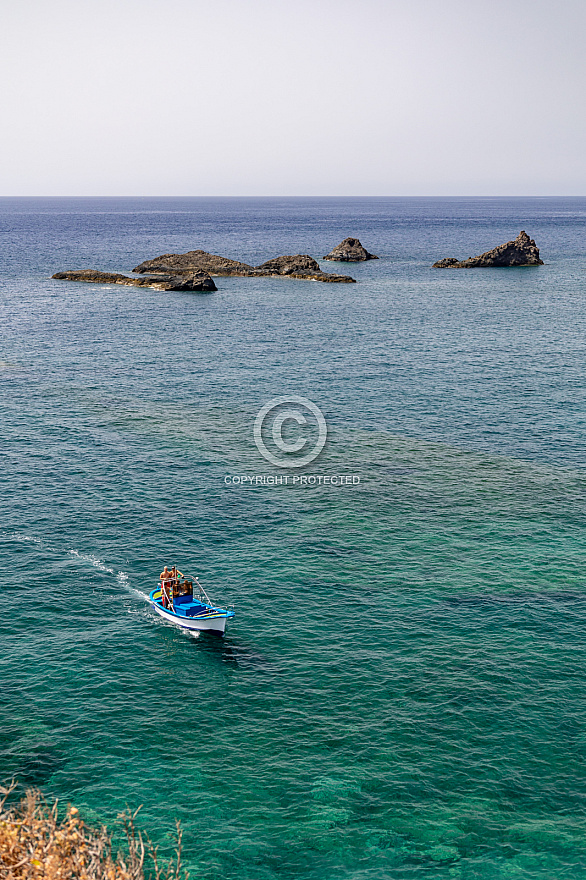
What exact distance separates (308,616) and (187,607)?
27.7 ft

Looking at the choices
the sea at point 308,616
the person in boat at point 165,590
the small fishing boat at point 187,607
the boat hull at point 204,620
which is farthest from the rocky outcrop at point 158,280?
the boat hull at point 204,620

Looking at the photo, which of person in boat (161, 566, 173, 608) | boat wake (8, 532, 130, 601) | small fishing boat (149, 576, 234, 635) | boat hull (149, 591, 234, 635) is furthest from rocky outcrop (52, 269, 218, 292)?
boat hull (149, 591, 234, 635)

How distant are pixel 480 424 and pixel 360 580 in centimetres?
3900

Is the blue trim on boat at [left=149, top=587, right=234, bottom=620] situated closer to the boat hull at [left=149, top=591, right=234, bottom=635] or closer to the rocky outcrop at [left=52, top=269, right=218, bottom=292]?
the boat hull at [left=149, top=591, right=234, bottom=635]

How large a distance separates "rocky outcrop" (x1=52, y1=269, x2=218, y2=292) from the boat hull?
141m

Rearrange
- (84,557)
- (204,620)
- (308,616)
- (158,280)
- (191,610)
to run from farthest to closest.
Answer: (158,280), (84,557), (308,616), (191,610), (204,620)

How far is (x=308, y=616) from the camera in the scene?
53.8 metres

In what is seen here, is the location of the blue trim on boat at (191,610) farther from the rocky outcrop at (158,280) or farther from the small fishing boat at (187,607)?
the rocky outcrop at (158,280)

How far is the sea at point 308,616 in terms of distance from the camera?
38125mm

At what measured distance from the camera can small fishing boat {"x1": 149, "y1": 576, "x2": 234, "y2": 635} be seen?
5024 cm

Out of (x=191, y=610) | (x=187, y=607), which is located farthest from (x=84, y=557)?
(x=191, y=610)

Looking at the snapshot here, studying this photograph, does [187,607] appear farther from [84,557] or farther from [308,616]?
[84,557]

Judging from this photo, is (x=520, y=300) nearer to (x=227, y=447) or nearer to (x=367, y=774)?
(x=227, y=447)

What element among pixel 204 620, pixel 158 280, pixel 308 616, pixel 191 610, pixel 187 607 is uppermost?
pixel 158 280
